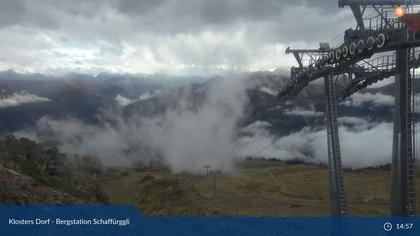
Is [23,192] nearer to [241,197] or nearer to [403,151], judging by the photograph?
[403,151]

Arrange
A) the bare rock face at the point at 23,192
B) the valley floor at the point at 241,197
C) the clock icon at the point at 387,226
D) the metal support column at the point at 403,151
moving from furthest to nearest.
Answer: the valley floor at the point at 241,197, the bare rock face at the point at 23,192, the clock icon at the point at 387,226, the metal support column at the point at 403,151

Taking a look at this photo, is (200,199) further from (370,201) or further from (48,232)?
(48,232)

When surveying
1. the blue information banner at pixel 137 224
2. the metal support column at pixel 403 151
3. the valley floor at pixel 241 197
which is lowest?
the valley floor at pixel 241 197

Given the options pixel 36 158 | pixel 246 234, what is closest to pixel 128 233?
pixel 246 234

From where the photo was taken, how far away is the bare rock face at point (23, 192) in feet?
157

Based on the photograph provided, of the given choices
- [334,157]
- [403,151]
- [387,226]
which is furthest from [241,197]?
[403,151]

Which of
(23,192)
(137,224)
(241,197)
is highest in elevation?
(23,192)

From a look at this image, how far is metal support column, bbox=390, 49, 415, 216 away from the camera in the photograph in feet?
110

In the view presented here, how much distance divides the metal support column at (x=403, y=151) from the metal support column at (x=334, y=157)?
11.4 meters

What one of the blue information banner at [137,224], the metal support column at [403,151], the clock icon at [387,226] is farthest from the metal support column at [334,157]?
the metal support column at [403,151]

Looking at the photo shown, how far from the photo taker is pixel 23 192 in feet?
172

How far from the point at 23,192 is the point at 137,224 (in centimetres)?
1465

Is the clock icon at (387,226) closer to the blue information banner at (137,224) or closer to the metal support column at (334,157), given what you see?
the blue information banner at (137,224)

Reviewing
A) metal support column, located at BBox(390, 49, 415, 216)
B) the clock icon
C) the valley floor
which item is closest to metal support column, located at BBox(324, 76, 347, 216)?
the clock icon
